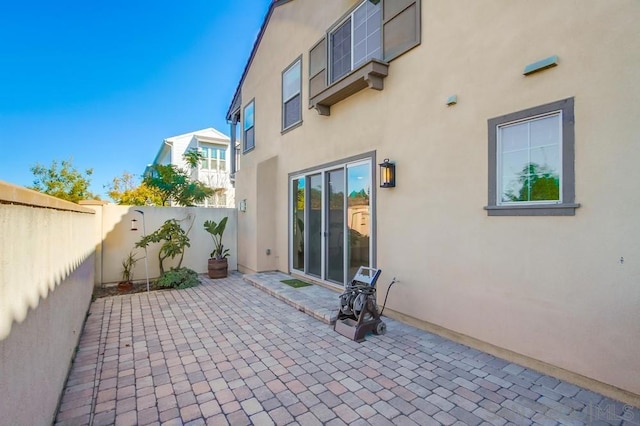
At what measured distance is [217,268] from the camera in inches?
367

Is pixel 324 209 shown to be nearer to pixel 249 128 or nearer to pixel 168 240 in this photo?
pixel 168 240

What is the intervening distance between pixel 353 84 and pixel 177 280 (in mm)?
6707

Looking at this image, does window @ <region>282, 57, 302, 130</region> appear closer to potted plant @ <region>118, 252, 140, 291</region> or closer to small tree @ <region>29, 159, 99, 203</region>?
potted plant @ <region>118, 252, 140, 291</region>

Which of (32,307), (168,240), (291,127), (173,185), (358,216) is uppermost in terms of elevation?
(291,127)

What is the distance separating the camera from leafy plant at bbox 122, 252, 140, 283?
8.44 metres

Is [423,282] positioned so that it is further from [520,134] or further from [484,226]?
[520,134]

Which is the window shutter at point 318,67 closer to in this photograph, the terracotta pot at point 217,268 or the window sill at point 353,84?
the window sill at point 353,84

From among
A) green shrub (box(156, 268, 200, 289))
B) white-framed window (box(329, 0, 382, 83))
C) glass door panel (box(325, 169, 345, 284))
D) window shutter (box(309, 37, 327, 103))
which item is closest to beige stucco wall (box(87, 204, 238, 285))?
green shrub (box(156, 268, 200, 289))

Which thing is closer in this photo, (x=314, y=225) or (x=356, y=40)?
(x=356, y=40)

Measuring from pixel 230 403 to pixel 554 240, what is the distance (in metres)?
3.82

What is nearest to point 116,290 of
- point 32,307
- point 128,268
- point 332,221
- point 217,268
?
point 128,268

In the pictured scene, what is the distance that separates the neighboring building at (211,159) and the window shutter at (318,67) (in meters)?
15.1

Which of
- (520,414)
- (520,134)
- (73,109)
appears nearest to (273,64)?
(520,134)

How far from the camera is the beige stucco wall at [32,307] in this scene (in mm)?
1670
